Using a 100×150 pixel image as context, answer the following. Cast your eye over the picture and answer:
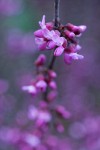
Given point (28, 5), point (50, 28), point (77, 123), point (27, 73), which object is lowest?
point (50, 28)

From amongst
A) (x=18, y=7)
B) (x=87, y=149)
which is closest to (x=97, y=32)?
(x=18, y=7)

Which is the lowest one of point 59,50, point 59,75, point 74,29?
point 59,50

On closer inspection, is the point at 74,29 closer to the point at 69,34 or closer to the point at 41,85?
the point at 69,34

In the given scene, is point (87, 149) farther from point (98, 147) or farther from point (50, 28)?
point (50, 28)

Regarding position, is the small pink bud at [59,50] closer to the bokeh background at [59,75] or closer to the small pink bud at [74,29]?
the small pink bud at [74,29]

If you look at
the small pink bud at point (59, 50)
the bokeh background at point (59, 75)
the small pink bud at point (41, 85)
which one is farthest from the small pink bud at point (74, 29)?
the bokeh background at point (59, 75)

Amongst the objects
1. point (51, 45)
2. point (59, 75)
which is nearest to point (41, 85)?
point (51, 45)
